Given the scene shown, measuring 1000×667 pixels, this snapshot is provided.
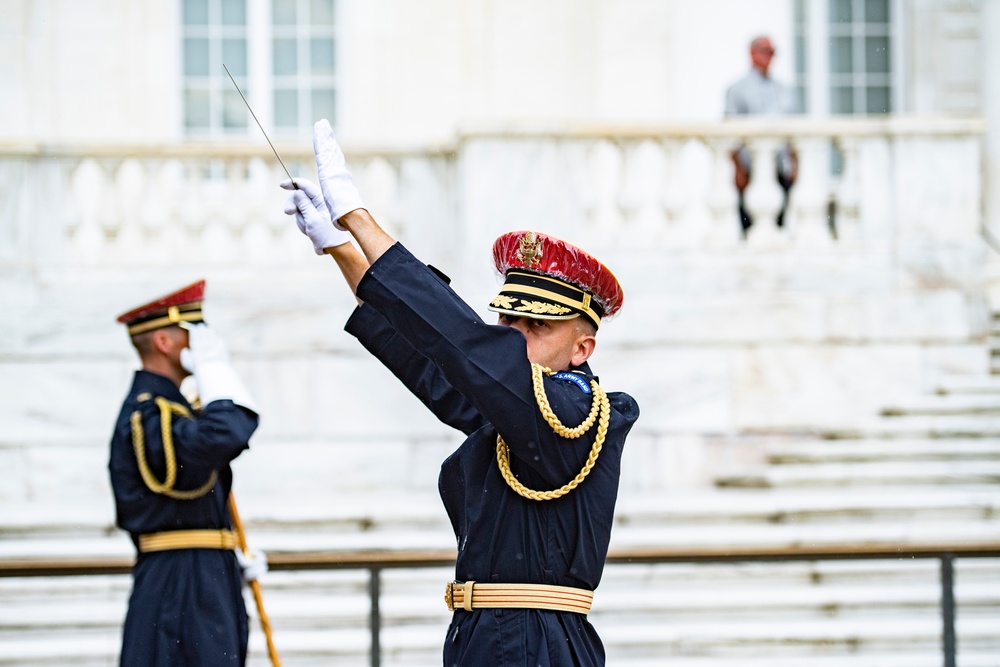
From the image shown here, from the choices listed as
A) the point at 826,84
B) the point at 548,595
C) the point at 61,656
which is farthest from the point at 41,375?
the point at 826,84

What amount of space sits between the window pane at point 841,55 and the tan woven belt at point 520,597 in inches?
443

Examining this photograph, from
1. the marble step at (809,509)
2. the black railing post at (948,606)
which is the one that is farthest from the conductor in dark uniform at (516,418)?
the marble step at (809,509)

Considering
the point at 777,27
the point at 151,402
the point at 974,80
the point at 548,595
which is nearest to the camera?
the point at 548,595

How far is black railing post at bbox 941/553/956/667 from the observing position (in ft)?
16.9

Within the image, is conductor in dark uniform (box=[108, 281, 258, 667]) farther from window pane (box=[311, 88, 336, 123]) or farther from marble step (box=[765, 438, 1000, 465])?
window pane (box=[311, 88, 336, 123])

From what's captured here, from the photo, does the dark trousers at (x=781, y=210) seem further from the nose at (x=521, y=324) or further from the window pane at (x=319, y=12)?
the nose at (x=521, y=324)

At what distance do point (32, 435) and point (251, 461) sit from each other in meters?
1.38

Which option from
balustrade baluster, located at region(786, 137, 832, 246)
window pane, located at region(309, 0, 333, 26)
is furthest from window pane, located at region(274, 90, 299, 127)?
balustrade baluster, located at region(786, 137, 832, 246)

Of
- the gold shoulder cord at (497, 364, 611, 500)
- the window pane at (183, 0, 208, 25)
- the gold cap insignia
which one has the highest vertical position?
the window pane at (183, 0, 208, 25)

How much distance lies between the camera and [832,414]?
952 centimetres

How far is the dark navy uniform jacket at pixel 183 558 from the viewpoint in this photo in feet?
16.7

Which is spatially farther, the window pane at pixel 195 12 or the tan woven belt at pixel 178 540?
the window pane at pixel 195 12

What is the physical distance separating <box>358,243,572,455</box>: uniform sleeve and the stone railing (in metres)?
6.53

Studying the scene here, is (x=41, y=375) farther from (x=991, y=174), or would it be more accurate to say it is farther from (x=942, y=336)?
(x=991, y=174)
